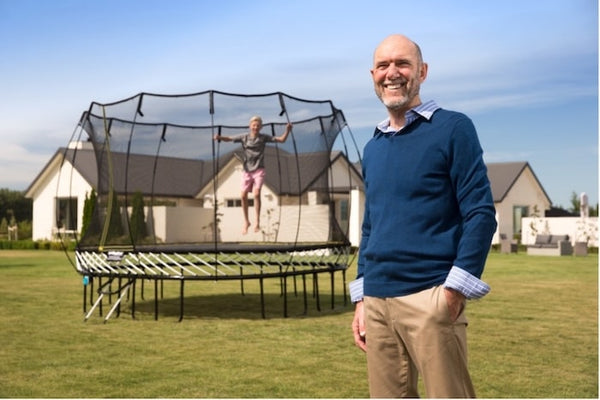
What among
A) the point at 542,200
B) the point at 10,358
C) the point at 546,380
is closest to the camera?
the point at 546,380

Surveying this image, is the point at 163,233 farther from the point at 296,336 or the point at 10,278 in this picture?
the point at 296,336

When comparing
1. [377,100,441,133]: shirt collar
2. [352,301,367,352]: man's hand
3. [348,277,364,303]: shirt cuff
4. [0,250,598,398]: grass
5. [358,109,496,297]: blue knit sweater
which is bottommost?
[0,250,598,398]: grass

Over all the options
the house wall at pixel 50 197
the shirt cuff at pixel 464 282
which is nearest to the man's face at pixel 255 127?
the shirt cuff at pixel 464 282

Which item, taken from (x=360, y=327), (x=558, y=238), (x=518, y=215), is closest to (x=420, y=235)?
(x=360, y=327)

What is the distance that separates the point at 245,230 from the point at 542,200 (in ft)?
93.8

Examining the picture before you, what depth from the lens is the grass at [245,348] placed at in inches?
222

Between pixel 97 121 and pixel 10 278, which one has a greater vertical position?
pixel 97 121

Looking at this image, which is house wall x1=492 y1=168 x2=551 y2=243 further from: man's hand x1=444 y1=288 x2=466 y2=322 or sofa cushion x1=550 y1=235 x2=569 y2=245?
A: man's hand x1=444 y1=288 x2=466 y2=322

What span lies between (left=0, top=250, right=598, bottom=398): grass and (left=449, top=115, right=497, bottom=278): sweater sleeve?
3.28 metres

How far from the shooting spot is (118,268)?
952cm

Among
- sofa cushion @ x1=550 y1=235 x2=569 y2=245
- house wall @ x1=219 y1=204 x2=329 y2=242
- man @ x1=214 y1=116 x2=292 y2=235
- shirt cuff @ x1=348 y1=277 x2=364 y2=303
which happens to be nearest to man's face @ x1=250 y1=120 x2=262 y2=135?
man @ x1=214 y1=116 x2=292 y2=235

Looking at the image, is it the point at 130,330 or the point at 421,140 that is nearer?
the point at 421,140

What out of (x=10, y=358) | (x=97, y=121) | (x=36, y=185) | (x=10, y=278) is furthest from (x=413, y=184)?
(x=36, y=185)

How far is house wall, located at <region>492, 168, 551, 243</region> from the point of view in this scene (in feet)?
111
